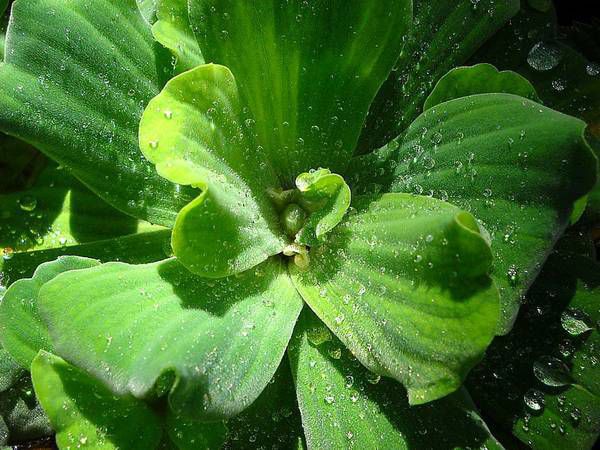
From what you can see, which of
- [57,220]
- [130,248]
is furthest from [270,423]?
[57,220]

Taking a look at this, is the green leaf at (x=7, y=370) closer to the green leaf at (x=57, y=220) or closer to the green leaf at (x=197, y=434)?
the green leaf at (x=57, y=220)

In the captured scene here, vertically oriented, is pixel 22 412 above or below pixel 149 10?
below

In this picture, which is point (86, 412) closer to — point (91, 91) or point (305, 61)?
point (91, 91)

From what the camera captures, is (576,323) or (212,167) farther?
(576,323)

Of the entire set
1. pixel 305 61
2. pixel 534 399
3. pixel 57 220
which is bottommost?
pixel 534 399

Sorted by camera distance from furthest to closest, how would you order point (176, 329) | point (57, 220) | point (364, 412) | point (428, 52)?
point (57, 220) → point (428, 52) → point (364, 412) → point (176, 329)

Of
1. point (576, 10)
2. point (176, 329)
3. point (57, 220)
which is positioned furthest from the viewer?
point (576, 10)
